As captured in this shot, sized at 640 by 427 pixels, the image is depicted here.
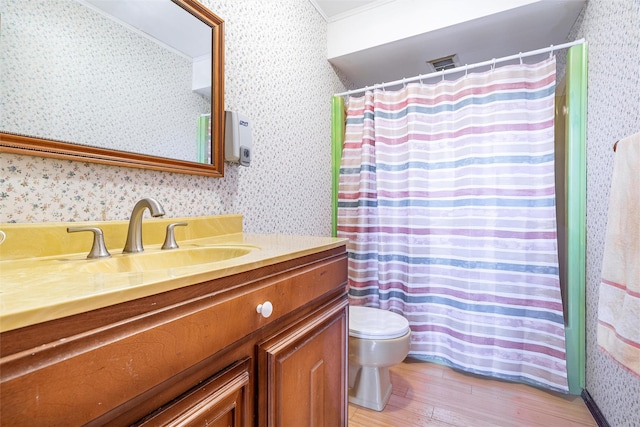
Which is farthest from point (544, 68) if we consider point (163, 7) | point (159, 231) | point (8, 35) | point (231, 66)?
point (8, 35)

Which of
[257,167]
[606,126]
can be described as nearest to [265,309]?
[257,167]

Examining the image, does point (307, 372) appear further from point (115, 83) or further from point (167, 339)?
point (115, 83)

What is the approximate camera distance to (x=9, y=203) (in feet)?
2.44

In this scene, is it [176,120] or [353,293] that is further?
[353,293]

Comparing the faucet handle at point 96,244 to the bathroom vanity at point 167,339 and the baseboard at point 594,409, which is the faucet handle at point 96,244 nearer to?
the bathroom vanity at point 167,339

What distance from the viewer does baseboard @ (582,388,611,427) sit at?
4.34 ft

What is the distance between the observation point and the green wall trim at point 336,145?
2.21 m

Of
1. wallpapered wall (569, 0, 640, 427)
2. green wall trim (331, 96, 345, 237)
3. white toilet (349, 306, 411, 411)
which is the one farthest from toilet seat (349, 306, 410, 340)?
wallpapered wall (569, 0, 640, 427)

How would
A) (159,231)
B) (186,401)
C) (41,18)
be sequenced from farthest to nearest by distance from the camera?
(159,231) < (41,18) < (186,401)

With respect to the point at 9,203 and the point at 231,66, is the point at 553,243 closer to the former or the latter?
the point at 231,66

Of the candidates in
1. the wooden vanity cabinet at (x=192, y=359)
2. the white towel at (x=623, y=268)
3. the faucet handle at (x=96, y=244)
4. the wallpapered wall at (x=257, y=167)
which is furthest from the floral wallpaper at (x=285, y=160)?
the wooden vanity cabinet at (x=192, y=359)

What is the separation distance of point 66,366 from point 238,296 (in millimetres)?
305

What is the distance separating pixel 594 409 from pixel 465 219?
1.05 meters

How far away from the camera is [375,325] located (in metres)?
1.52
